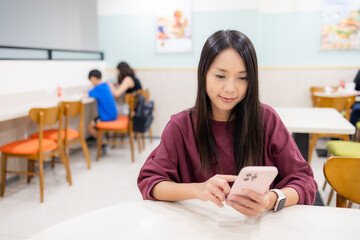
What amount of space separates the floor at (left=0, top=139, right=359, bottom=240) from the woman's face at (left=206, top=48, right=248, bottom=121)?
1868 millimetres

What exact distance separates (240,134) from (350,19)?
4580mm

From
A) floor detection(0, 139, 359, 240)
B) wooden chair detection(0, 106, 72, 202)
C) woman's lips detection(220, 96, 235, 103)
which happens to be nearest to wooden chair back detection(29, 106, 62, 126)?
wooden chair detection(0, 106, 72, 202)

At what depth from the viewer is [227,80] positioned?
3.33ft

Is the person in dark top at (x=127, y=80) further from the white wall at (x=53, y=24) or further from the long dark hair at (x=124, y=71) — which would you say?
the white wall at (x=53, y=24)

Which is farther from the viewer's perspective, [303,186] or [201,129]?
[201,129]

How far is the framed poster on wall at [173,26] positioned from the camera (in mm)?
4879

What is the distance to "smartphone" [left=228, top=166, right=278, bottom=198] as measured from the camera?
0.69 m

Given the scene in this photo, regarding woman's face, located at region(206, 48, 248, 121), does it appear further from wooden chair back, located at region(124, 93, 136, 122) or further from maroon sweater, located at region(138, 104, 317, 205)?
wooden chair back, located at region(124, 93, 136, 122)

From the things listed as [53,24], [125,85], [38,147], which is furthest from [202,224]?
[53,24]

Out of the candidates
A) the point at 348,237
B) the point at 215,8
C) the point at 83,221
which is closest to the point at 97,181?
the point at 83,221

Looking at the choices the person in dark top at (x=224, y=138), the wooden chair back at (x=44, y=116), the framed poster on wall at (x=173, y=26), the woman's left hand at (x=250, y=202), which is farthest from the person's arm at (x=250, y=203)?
the framed poster on wall at (x=173, y=26)

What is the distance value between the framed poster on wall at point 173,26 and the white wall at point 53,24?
1.14 metres

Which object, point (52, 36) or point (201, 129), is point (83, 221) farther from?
point (52, 36)

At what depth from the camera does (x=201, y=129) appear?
3.64ft
